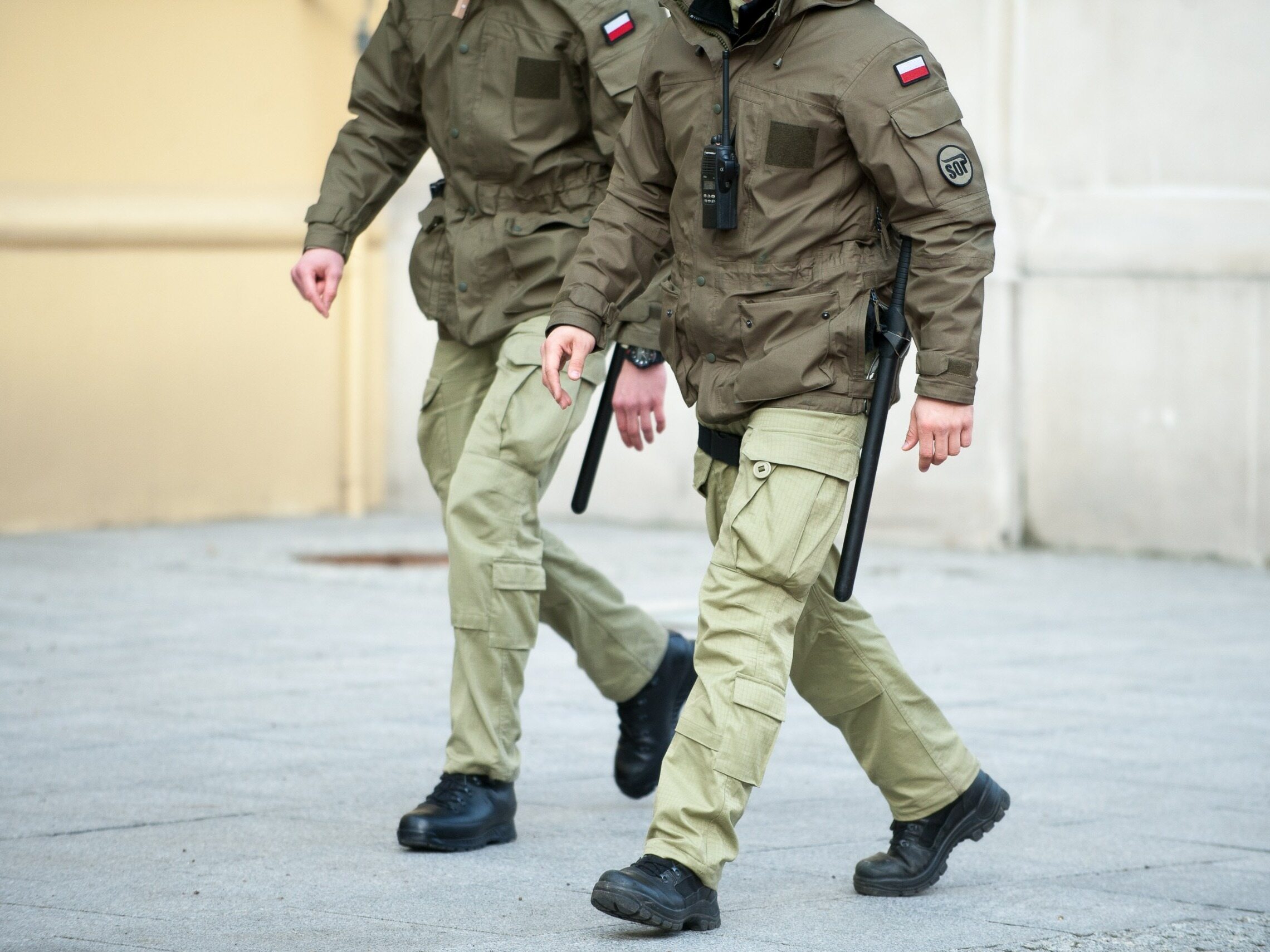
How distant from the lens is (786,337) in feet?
11.7

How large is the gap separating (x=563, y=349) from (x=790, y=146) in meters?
0.53

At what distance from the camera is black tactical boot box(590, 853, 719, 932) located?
332cm

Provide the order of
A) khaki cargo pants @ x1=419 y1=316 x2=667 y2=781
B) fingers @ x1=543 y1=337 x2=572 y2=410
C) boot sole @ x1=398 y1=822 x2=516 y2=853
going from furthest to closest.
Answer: khaki cargo pants @ x1=419 y1=316 x2=667 y2=781, boot sole @ x1=398 y1=822 x2=516 y2=853, fingers @ x1=543 y1=337 x2=572 y2=410

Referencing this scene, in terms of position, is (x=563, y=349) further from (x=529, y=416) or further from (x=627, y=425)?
(x=627, y=425)

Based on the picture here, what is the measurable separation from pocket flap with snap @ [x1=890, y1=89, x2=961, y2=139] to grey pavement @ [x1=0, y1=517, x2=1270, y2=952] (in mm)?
1360

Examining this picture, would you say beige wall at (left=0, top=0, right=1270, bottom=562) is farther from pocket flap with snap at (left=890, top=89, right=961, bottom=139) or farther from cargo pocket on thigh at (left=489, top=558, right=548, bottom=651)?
pocket flap with snap at (left=890, top=89, right=961, bottom=139)

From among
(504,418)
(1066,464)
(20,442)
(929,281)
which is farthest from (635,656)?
(20,442)

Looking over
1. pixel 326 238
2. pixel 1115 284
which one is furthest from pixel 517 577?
pixel 1115 284

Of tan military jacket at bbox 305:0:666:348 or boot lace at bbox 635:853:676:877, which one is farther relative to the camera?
tan military jacket at bbox 305:0:666:348

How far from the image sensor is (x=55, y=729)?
527 centimetres

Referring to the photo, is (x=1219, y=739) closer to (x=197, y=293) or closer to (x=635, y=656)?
(x=635, y=656)

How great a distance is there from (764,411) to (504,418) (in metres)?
0.79

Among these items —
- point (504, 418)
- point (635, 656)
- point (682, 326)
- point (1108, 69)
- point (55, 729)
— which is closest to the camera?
point (682, 326)

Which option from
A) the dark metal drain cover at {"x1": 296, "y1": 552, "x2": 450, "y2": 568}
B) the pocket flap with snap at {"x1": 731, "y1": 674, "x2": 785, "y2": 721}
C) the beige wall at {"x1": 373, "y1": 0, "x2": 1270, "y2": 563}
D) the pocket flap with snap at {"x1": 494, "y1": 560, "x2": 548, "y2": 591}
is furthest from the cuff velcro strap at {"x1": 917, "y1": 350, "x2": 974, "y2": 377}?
the beige wall at {"x1": 373, "y1": 0, "x2": 1270, "y2": 563}
